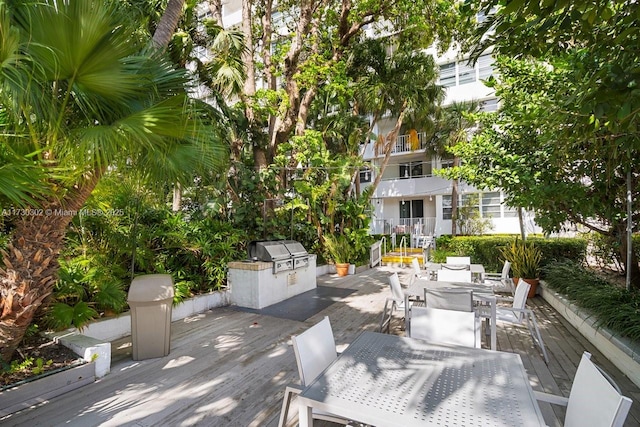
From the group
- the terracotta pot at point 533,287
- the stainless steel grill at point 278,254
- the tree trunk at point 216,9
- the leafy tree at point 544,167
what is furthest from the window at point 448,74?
the stainless steel grill at point 278,254

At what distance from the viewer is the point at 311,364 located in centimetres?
198

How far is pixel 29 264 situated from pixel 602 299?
22.8ft

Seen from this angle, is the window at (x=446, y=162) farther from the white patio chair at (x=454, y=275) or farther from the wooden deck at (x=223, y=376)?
the wooden deck at (x=223, y=376)

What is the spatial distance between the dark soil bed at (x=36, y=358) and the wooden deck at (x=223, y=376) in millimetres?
355

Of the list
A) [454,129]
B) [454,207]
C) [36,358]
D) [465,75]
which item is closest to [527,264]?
[36,358]

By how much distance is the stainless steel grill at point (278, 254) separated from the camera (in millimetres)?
6332

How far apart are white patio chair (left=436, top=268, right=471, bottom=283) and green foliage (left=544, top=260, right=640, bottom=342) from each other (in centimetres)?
162

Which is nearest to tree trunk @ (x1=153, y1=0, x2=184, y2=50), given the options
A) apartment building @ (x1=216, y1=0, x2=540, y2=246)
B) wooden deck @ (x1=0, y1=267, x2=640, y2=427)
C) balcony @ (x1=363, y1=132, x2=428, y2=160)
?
wooden deck @ (x1=0, y1=267, x2=640, y2=427)

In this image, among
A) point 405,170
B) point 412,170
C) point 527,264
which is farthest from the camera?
point 405,170

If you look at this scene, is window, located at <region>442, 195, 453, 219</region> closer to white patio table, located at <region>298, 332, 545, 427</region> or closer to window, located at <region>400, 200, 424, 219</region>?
window, located at <region>400, 200, 424, 219</region>

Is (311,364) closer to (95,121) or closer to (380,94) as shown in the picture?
(95,121)

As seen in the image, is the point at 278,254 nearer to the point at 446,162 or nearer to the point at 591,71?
the point at 591,71

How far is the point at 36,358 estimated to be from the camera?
124 inches

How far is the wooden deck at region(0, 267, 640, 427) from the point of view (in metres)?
2.59
